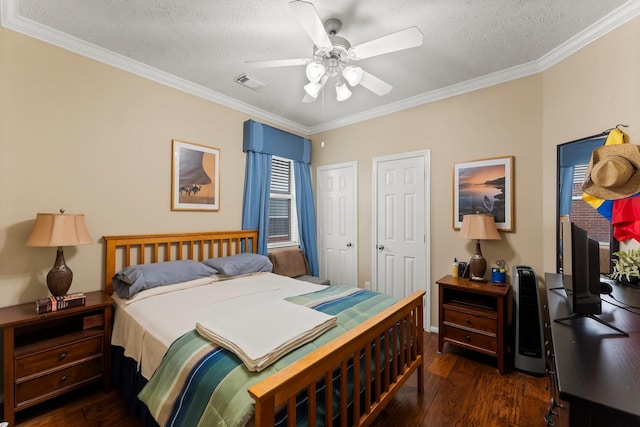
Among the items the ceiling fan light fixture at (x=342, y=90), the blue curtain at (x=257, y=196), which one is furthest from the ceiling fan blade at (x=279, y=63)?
the blue curtain at (x=257, y=196)

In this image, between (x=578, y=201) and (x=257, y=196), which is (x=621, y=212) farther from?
(x=257, y=196)

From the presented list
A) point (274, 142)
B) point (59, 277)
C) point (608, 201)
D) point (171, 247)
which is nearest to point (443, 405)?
point (608, 201)

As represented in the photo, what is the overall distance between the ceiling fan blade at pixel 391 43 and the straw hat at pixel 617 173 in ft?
4.32

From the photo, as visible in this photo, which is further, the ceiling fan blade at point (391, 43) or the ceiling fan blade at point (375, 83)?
the ceiling fan blade at point (375, 83)

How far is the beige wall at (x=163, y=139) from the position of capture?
1.91m

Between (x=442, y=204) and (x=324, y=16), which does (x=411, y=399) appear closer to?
(x=442, y=204)

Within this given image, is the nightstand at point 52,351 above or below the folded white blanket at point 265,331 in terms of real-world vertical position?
below

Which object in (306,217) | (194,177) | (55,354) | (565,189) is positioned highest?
(194,177)

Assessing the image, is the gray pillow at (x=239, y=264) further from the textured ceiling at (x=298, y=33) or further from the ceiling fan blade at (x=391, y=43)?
the ceiling fan blade at (x=391, y=43)

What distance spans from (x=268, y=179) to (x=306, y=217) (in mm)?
806

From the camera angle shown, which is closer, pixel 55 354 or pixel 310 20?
pixel 310 20

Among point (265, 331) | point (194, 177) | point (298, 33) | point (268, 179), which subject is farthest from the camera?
point (268, 179)

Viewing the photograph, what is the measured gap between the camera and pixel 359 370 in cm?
139

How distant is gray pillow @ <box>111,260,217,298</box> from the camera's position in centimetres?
211
